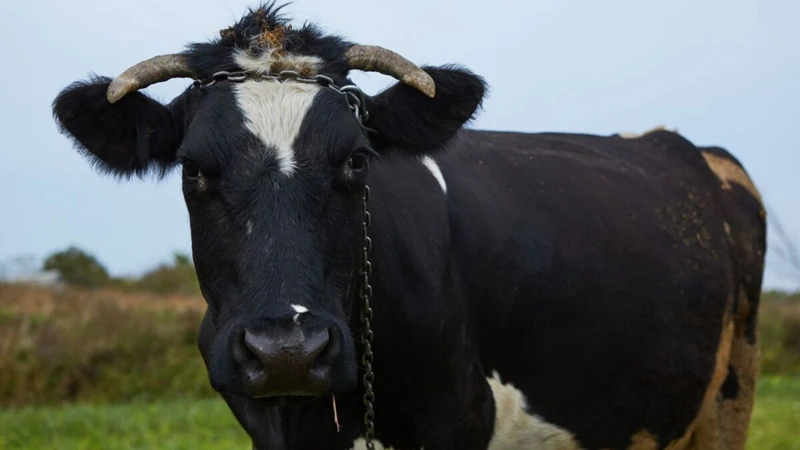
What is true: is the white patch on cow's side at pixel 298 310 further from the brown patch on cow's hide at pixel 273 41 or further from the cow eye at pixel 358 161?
the brown patch on cow's hide at pixel 273 41

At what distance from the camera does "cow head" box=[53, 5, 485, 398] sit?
159 inches

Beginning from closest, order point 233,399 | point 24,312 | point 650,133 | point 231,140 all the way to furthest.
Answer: point 231,140, point 233,399, point 650,133, point 24,312

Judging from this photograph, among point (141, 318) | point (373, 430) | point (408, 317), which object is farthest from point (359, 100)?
point (141, 318)

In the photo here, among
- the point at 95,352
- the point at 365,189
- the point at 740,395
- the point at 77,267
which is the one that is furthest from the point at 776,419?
the point at 77,267

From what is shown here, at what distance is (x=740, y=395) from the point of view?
7.73 metres

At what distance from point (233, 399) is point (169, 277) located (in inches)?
1435

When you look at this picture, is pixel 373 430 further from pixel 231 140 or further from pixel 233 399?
pixel 231 140

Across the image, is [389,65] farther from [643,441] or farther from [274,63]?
[643,441]

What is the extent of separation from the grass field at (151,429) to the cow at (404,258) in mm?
5497

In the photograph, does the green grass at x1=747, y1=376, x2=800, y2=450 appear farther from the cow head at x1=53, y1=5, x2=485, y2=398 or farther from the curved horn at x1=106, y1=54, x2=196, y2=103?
the curved horn at x1=106, y1=54, x2=196, y2=103

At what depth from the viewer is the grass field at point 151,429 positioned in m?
12.2

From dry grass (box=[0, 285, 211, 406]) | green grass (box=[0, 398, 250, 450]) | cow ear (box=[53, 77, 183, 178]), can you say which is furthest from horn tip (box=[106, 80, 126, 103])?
dry grass (box=[0, 285, 211, 406])

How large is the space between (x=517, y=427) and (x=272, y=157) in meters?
2.24

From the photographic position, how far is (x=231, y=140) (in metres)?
4.48
